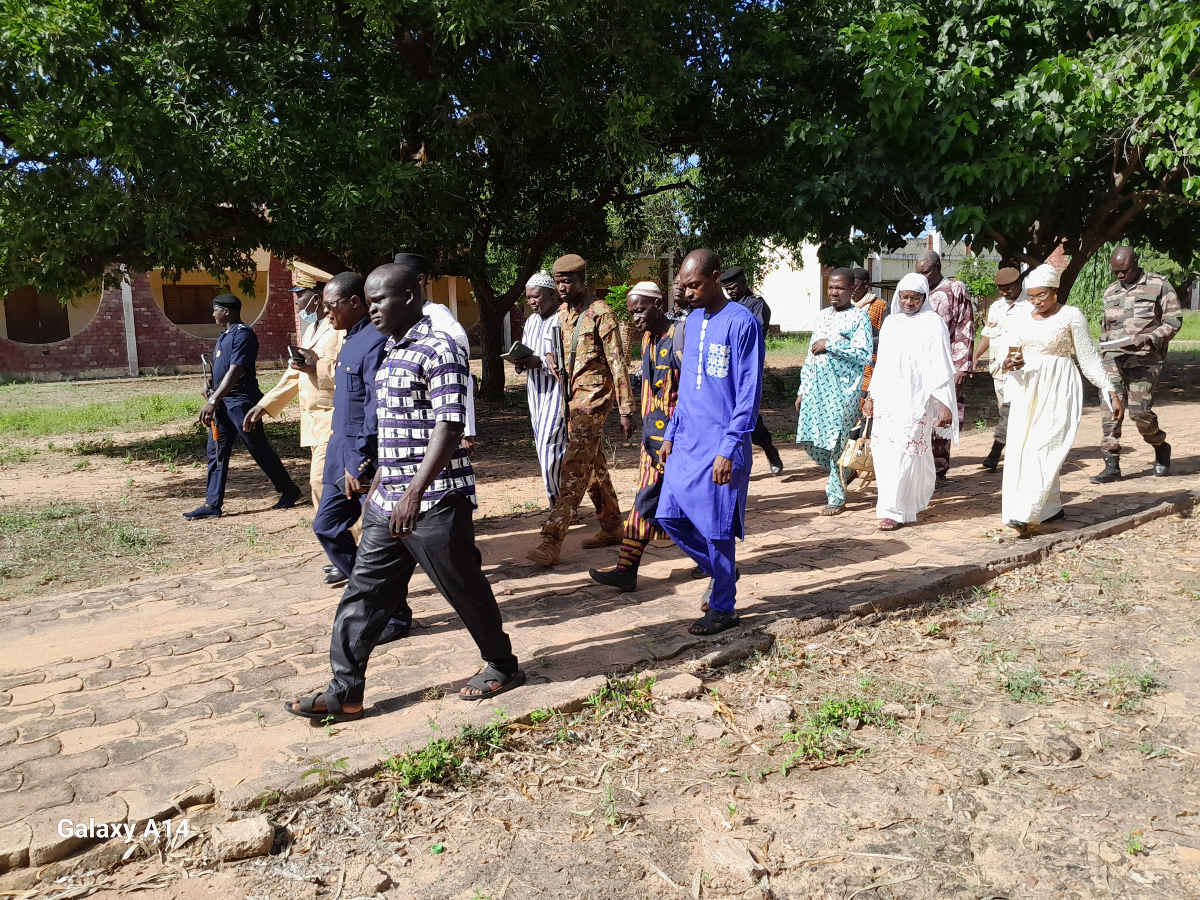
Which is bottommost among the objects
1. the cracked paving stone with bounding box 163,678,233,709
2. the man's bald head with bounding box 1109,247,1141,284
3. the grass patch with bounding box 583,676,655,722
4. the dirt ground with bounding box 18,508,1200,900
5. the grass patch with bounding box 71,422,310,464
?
the dirt ground with bounding box 18,508,1200,900

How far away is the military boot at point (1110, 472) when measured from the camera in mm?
7910

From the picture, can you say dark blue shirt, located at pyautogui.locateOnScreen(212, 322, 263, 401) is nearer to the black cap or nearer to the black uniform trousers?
the black uniform trousers

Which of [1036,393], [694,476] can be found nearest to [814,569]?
[694,476]

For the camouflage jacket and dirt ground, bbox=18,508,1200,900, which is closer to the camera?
dirt ground, bbox=18,508,1200,900

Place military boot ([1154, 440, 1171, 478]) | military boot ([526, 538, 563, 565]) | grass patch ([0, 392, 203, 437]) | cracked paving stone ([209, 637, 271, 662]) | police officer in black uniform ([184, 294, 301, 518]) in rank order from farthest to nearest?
grass patch ([0, 392, 203, 437])
military boot ([1154, 440, 1171, 478])
police officer in black uniform ([184, 294, 301, 518])
military boot ([526, 538, 563, 565])
cracked paving stone ([209, 637, 271, 662])

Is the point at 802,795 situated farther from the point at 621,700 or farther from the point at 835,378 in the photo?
the point at 835,378

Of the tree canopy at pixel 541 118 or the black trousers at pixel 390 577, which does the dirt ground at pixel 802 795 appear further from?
the tree canopy at pixel 541 118

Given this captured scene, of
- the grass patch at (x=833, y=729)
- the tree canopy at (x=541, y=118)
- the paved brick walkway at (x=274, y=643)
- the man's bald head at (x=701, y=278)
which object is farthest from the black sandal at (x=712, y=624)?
the tree canopy at (x=541, y=118)

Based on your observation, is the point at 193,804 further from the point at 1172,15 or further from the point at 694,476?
the point at 1172,15

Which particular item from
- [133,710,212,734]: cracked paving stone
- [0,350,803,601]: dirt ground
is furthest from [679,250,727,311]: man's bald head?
[0,350,803,601]: dirt ground

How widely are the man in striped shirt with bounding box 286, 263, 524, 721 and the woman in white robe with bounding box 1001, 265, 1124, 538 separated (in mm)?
4126

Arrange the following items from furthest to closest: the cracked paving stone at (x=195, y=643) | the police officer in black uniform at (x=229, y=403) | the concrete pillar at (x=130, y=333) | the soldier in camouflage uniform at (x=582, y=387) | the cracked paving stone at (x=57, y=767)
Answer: the concrete pillar at (x=130, y=333) < the police officer in black uniform at (x=229, y=403) < the soldier in camouflage uniform at (x=582, y=387) < the cracked paving stone at (x=195, y=643) < the cracked paving stone at (x=57, y=767)

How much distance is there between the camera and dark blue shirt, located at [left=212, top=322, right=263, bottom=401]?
305 inches

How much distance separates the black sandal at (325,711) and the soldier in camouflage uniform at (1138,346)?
6867 millimetres
